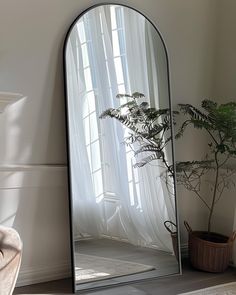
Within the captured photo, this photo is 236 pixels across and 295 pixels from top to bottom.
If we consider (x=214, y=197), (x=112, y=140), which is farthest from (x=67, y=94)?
(x=214, y=197)

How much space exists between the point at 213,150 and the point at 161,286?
1.20 metres

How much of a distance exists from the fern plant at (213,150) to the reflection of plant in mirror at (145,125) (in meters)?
0.15

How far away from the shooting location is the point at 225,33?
3.27 metres

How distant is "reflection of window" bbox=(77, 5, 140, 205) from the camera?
2668 millimetres

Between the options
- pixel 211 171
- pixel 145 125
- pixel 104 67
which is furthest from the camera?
pixel 211 171

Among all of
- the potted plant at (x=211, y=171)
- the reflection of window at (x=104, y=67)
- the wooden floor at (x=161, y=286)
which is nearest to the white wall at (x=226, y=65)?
the potted plant at (x=211, y=171)

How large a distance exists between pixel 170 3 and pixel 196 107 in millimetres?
857

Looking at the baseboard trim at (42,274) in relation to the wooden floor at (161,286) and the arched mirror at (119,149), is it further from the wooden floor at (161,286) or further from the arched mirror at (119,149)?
the arched mirror at (119,149)

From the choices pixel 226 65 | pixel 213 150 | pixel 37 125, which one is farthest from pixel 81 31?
pixel 213 150

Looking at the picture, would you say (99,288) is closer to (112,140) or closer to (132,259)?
(132,259)

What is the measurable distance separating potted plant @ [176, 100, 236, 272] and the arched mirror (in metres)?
0.17

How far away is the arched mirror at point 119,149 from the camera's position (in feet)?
8.66

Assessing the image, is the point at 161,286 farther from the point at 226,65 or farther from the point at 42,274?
the point at 226,65

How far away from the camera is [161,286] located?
2.69 m
